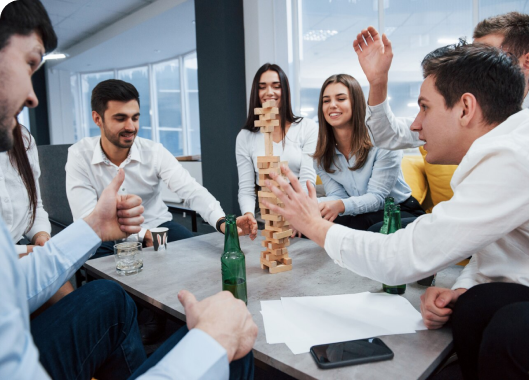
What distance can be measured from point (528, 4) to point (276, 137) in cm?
216

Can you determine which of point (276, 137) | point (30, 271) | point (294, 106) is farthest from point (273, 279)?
point (294, 106)

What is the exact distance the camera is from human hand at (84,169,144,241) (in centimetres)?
125

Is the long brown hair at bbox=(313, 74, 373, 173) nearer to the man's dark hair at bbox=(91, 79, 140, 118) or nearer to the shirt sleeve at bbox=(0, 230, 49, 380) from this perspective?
the man's dark hair at bbox=(91, 79, 140, 118)

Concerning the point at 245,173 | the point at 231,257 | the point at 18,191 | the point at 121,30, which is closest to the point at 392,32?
the point at 245,173

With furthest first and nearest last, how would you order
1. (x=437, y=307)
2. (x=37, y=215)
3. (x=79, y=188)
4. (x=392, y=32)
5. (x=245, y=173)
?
(x=392, y=32) → (x=245, y=173) → (x=79, y=188) → (x=37, y=215) → (x=437, y=307)

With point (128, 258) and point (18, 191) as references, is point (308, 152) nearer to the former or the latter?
point (128, 258)

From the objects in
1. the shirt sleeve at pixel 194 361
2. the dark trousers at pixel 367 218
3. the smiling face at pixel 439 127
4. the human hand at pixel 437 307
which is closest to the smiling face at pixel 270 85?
the dark trousers at pixel 367 218

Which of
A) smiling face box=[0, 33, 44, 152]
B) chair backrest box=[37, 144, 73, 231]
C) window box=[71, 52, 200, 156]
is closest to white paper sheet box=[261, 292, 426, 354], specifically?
smiling face box=[0, 33, 44, 152]

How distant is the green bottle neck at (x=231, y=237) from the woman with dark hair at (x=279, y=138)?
1.44 metres

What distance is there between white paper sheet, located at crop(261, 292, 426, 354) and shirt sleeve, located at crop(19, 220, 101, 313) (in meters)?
0.56

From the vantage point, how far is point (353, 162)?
98.1 inches

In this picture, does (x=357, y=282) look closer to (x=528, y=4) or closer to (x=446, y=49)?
(x=446, y=49)

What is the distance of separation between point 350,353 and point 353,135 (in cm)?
185

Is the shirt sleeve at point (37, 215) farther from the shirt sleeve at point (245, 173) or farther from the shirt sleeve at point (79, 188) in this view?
the shirt sleeve at point (245, 173)
